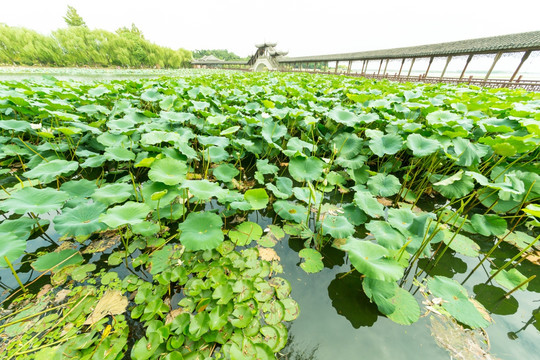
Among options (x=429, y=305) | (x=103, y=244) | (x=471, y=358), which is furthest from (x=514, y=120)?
(x=103, y=244)

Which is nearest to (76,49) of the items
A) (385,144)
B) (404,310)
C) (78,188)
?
(78,188)

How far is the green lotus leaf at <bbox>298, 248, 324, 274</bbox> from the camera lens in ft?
4.97

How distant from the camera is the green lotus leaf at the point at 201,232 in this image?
130cm

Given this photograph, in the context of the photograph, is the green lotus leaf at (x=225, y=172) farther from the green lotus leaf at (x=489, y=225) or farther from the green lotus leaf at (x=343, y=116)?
the green lotus leaf at (x=489, y=225)

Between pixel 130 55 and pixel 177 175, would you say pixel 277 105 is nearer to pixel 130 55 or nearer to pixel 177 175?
pixel 177 175

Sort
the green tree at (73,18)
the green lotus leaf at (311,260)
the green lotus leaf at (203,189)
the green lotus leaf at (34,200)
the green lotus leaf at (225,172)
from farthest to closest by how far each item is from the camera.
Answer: the green tree at (73,18) → the green lotus leaf at (225,172) → the green lotus leaf at (311,260) → the green lotus leaf at (203,189) → the green lotus leaf at (34,200)

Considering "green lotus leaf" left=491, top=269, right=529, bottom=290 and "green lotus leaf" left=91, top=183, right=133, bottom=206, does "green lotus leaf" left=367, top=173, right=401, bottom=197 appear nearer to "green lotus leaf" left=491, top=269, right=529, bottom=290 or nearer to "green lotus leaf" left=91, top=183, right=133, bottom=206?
"green lotus leaf" left=491, top=269, right=529, bottom=290

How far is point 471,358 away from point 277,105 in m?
3.48

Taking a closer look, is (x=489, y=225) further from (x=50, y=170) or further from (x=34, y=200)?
(x=50, y=170)

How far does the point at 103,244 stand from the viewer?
1640 millimetres

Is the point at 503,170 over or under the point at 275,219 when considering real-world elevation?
over

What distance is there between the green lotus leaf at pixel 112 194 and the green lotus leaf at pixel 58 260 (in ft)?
1.43

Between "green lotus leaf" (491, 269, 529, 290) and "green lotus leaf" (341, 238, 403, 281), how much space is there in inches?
42.0

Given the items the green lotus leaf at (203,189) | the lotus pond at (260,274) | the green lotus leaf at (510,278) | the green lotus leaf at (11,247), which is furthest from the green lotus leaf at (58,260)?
the green lotus leaf at (510,278)
